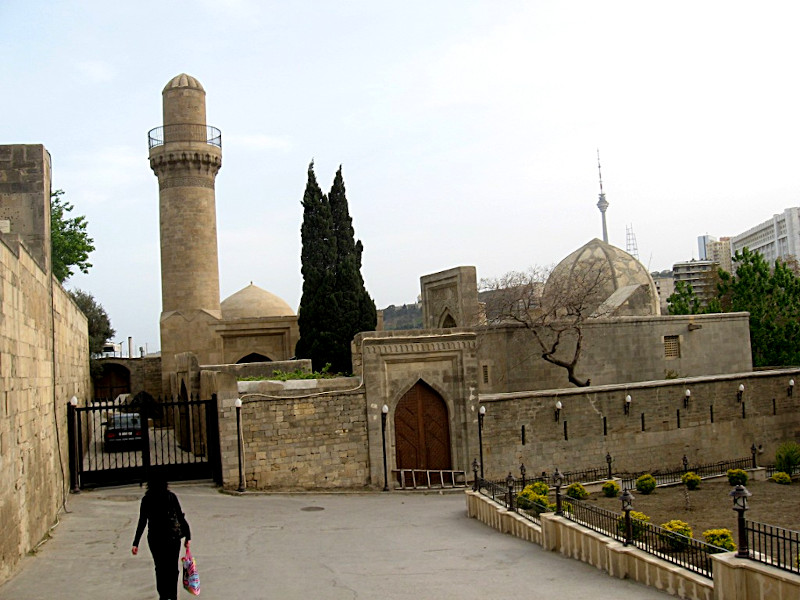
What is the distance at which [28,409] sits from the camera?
10289mm

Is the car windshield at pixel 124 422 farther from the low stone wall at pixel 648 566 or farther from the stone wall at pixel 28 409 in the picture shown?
the low stone wall at pixel 648 566

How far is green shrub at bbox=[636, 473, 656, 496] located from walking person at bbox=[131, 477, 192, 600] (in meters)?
15.3

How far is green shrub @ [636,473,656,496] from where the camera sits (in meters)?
20.3

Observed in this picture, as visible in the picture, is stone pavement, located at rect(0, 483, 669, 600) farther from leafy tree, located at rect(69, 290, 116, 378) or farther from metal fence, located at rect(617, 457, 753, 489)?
leafy tree, located at rect(69, 290, 116, 378)

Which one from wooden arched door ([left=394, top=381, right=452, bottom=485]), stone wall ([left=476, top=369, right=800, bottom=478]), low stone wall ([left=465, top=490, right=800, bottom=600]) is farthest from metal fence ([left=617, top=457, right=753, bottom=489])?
low stone wall ([left=465, top=490, right=800, bottom=600])

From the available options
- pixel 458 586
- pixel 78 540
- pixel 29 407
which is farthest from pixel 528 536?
pixel 29 407

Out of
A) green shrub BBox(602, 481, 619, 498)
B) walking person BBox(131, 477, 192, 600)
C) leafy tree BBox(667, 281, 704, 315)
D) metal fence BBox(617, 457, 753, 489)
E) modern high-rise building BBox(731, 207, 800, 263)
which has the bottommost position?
metal fence BBox(617, 457, 753, 489)

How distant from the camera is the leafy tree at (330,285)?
87.0ft

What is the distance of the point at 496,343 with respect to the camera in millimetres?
25172

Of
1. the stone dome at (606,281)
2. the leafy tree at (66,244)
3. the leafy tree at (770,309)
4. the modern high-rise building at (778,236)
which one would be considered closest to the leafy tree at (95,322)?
the leafy tree at (66,244)

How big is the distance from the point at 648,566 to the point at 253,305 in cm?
2655

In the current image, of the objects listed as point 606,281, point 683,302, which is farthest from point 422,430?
point 683,302

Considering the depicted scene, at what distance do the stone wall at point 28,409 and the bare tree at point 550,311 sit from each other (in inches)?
579

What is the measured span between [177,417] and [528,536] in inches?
644
